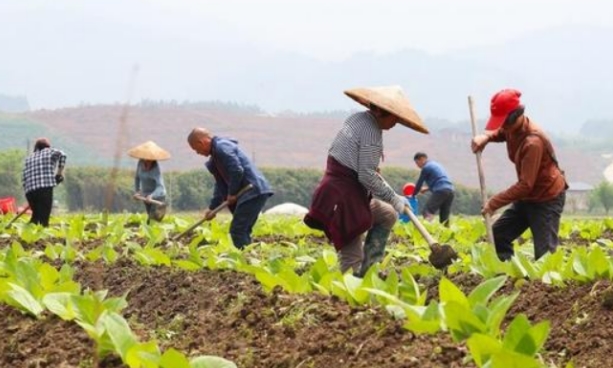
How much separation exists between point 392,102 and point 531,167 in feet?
3.15

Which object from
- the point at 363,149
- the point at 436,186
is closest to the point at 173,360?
the point at 363,149

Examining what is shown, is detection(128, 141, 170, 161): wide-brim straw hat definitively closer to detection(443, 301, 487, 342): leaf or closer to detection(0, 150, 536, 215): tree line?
detection(443, 301, 487, 342): leaf

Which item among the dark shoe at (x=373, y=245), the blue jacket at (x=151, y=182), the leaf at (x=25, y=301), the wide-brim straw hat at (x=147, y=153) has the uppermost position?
the leaf at (x=25, y=301)

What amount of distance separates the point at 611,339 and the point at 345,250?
9.58 feet

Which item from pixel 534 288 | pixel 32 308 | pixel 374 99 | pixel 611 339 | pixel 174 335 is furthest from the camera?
pixel 374 99

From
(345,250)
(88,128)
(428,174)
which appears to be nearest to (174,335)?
(345,250)

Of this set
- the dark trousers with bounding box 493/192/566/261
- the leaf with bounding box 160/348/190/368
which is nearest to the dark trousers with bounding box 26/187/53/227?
the dark trousers with bounding box 493/192/566/261

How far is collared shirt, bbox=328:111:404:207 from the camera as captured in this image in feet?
20.8

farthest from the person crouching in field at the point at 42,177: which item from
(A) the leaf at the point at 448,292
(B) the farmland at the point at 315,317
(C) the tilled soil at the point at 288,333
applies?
(A) the leaf at the point at 448,292

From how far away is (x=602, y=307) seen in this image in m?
4.34

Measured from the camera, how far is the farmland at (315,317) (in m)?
3.21

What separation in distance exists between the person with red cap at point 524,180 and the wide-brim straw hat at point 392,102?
0.51 m

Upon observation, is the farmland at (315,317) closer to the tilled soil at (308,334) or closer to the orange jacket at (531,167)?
the tilled soil at (308,334)

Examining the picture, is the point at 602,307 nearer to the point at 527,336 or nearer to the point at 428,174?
the point at 527,336
